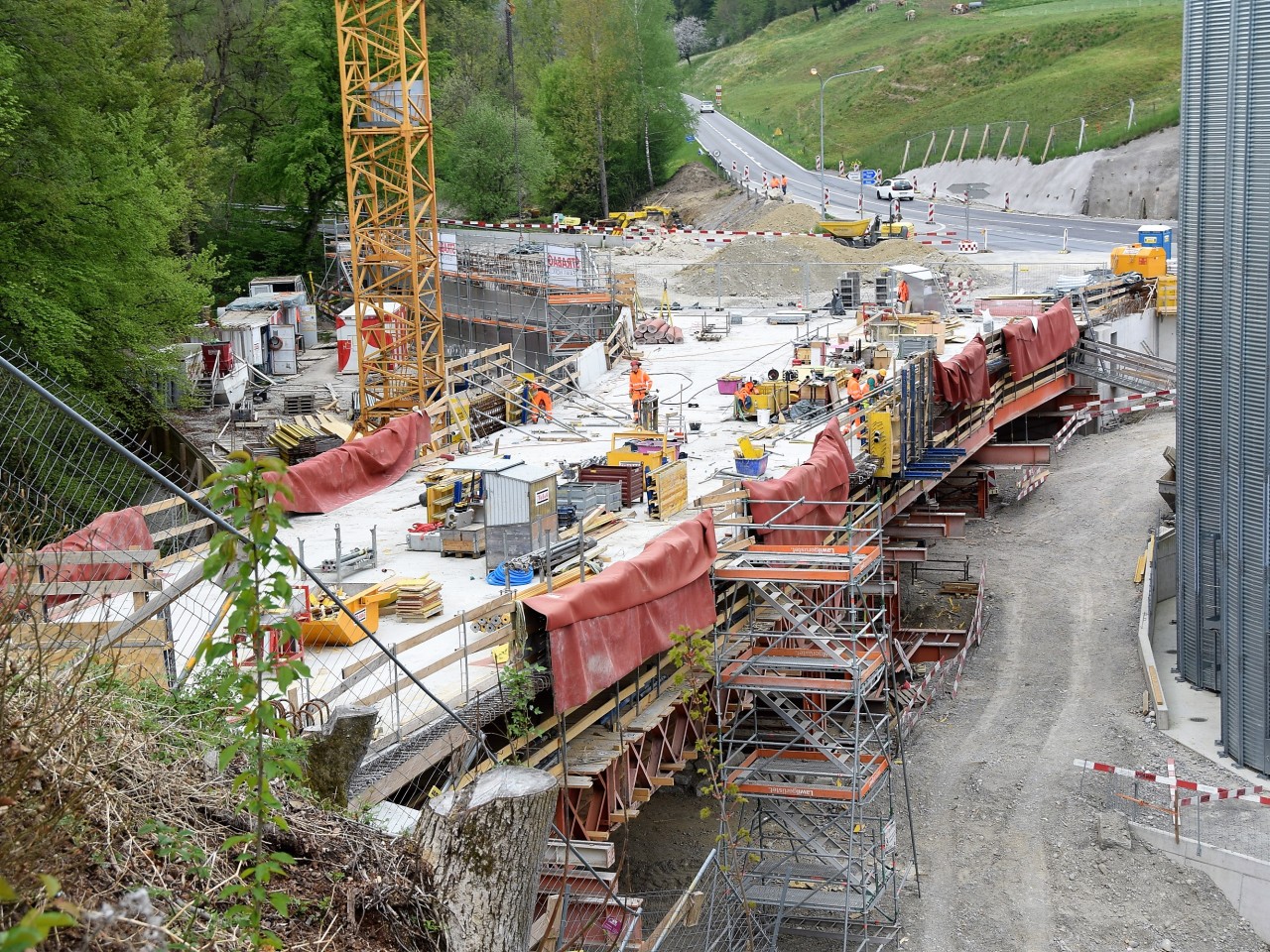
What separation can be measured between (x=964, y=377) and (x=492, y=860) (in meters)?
28.8

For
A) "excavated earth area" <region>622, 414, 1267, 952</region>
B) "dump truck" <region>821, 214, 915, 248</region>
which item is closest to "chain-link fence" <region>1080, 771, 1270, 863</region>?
"excavated earth area" <region>622, 414, 1267, 952</region>

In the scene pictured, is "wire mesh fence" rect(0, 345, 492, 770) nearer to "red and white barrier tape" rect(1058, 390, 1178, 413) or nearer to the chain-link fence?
the chain-link fence

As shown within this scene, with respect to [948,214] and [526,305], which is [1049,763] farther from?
[948,214]

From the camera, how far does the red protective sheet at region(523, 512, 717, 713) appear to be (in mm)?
17375

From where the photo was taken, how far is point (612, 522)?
2447 cm

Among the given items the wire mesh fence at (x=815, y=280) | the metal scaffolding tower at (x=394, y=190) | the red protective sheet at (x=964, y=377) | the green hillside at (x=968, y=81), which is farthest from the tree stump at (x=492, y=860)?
the green hillside at (x=968, y=81)

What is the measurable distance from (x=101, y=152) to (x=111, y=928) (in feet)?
114

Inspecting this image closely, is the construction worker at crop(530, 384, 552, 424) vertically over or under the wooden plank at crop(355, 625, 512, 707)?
over

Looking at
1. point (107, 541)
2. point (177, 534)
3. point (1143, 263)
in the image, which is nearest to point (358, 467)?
point (177, 534)

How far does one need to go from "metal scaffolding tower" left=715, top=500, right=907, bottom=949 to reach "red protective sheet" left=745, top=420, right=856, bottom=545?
1180 millimetres

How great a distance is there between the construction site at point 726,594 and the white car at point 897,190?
1189 inches

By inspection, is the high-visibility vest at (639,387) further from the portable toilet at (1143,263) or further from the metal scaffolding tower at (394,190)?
the portable toilet at (1143,263)

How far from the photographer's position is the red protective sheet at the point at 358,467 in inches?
1048

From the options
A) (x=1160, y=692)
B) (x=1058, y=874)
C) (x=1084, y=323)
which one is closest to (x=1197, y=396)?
(x=1160, y=692)
